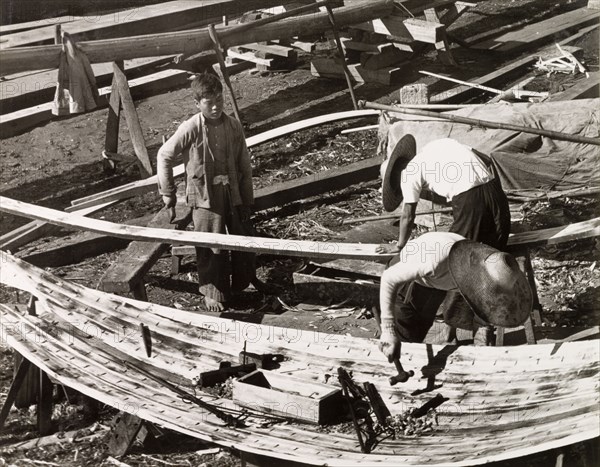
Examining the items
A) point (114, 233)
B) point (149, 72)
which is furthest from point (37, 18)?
point (114, 233)

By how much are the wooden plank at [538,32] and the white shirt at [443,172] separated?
795cm

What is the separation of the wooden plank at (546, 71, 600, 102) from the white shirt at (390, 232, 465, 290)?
5312 millimetres

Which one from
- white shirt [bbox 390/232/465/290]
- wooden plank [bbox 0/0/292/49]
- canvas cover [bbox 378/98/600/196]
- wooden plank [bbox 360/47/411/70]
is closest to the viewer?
white shirt [bbox 390/232/465/290]

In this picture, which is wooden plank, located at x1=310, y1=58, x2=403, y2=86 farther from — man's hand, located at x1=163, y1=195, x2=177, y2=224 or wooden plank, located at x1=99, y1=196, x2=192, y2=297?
man's hand, located at x1=163, y1=195, x2=177, y2=224

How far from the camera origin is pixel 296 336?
648 centimetres

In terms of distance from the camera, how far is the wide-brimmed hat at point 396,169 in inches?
281

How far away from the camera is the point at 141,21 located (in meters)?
11.9

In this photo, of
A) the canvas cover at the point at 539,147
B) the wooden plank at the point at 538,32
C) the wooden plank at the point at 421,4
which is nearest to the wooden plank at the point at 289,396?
the canvas cover at the point at 539,147

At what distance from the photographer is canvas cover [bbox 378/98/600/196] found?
28.3 feet

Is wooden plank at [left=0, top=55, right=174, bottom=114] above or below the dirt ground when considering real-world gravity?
above

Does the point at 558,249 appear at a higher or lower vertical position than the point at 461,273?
lower

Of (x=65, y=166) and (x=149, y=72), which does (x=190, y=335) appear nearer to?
(x=65, y=166)

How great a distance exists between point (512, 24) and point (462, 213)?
980 cm

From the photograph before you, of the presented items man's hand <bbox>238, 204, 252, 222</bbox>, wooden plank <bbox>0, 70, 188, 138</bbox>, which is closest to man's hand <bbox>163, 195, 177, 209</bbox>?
man's hand <bbox>238, 204, 252, 222</bbox>
